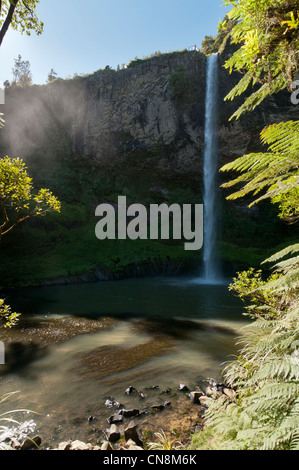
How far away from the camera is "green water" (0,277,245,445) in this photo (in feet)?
12.0

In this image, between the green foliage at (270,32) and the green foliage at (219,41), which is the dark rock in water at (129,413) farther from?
the green foliage at (219,41)

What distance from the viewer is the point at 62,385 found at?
4324mm

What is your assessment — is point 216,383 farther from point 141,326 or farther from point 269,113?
point 269,113

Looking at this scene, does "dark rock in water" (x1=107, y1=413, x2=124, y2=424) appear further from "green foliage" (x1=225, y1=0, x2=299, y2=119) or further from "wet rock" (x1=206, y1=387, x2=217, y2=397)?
"green foliage" (x1=225, y1=0, x2=299, y2=119)

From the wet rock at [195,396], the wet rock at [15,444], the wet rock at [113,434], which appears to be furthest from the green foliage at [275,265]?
the wet rock at [15,444]

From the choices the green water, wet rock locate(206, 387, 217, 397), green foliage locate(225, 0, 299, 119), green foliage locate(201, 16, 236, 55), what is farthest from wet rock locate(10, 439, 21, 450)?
green foliage locate(201, 16, 236, 55)

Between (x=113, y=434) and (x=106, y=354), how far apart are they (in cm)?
275

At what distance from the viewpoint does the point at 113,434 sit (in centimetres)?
291

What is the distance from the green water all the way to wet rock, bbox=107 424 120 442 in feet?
0.60

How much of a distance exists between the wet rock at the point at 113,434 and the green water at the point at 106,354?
0.60 feet

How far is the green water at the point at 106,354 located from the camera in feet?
12.0

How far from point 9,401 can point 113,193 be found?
2200 centimetres

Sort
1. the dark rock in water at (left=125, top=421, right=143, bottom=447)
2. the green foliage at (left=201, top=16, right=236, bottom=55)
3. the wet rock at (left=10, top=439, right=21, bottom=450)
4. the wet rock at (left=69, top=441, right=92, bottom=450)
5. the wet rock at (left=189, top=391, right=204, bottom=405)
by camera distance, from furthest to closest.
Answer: the green foliage at (left=201, top=16, right=236, bottom=55) → the wet rock at (left=189, top=391, right=204, bottom=405) → the dark rock in water at (left=125, top=421, right=143, bottom=447) → the wet rock at (left=10, top=439, right=21, bottom=450) → the wet rock at (left=69, top=441, right=92, bottom=450)
